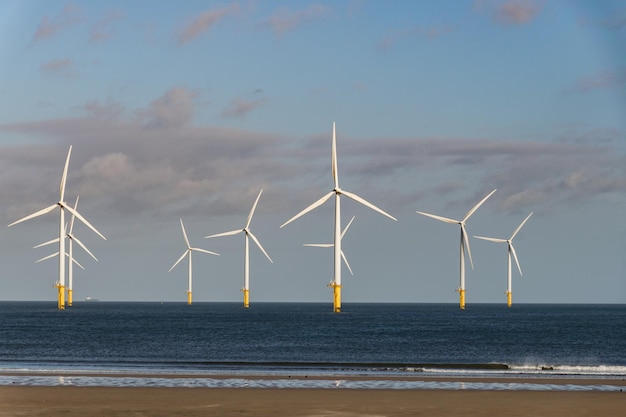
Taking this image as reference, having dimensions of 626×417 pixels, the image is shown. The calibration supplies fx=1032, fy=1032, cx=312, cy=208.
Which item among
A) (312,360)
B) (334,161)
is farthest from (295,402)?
(334,161)

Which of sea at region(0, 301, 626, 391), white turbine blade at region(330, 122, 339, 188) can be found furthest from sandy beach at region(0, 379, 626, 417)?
white turbine blade at region(330, 122, 339, 188)

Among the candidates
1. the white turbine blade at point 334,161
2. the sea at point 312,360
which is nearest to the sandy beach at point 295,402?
the sea at point 312,360

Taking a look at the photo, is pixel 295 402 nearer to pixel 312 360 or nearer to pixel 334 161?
pixel 312 360

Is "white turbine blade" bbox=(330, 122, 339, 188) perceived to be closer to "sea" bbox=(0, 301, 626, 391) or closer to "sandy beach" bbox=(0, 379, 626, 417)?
"sea" bbox=(0, 301, 626, 391)

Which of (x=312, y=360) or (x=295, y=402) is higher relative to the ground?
(x=295, y=402)

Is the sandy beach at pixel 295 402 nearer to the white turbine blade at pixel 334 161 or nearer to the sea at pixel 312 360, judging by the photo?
the sea at pixel 312 360

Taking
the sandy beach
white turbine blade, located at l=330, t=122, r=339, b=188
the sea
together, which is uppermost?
white turbine blade, located at l=330, t=122, r=339, b=188

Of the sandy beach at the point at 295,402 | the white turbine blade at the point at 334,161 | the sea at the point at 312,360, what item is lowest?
the sea at the point at 312,360

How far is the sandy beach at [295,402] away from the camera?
38.4 m

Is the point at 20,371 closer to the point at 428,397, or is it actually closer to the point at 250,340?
the point at 428,397

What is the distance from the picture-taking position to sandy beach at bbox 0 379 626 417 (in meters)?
Result: 38.4

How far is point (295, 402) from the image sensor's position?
138 feet

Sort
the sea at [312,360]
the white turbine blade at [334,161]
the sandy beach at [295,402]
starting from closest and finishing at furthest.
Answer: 1. the sandy beach at [295,402]
2. the sea at [312,360]
3. the white turbine blade at [334,161]

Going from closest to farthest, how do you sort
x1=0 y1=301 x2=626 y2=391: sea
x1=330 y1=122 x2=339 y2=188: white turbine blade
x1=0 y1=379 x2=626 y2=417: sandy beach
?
x1=0 y1=379 x2=626 y2=417: sandy beach
x1=0 y1=301 x2=626 y2=391: sea
x1=330 y1=122 x2=339 y2=188: white turbine blade
